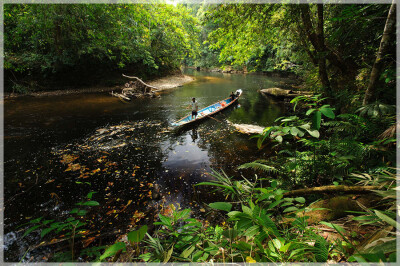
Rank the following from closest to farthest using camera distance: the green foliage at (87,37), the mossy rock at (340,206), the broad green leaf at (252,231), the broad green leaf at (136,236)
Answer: the broad green leaf at (136,236)
the broad green leaf at (252,231)
the mossy rock at (340,206)
the green foliage at (87,37)

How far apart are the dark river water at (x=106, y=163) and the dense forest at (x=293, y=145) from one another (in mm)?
365

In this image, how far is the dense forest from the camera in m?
1.33

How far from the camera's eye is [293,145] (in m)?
6.61

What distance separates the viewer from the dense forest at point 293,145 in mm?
1331

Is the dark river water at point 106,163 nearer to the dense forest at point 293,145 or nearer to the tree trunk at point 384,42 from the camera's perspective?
the dense forest at point 293,145

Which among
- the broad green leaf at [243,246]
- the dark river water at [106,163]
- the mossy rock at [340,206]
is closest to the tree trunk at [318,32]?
the dark river water at [106,163]

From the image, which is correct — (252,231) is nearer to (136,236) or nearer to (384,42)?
(136,236)

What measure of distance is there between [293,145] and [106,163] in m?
6.95

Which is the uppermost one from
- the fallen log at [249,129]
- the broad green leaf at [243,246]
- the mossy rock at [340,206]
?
the broad green leaf at [243,246]

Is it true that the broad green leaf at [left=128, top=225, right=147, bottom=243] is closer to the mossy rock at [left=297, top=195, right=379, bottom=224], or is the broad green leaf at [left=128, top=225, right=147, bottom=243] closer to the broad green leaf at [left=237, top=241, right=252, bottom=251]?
the broad green leaf at [left=237, top=241, right=252, bottom=251]

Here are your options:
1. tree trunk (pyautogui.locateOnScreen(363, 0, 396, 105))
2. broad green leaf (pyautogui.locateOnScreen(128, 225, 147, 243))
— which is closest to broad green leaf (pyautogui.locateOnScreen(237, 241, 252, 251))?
broad green leaf (pyautogui.locateOnScreen(128, 225, 147, 243))

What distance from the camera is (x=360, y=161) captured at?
2.68 meters

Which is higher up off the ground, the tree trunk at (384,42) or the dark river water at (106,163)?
the tree trunk at (384,42)

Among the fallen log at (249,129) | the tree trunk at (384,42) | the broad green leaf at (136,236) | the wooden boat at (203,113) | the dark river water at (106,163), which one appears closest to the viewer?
the broad green leaf at (136,236)
